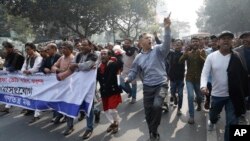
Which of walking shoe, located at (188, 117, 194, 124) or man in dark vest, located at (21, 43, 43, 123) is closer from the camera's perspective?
walking shoe, located at (188, 117, 194, 124)

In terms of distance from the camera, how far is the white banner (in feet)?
21.2

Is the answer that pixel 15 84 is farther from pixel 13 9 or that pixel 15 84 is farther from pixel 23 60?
pixel 13 9

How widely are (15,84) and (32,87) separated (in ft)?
2.28

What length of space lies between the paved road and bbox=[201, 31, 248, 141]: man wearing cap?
1.40m

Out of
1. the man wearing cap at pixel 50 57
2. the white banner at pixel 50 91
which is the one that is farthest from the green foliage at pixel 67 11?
the man wearing cap at pixel 50 57

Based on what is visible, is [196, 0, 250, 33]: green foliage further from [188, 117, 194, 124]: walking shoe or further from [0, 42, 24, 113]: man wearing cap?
[188, 117, 194, 124]: walking shoe

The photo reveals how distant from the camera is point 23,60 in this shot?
29.8ft

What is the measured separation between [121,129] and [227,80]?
2844 millimetres

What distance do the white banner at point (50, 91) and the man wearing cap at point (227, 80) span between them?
8.14 ft

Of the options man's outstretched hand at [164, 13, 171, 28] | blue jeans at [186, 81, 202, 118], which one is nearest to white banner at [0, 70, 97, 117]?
man's outstretched hand at [164, 13, 171, 28]

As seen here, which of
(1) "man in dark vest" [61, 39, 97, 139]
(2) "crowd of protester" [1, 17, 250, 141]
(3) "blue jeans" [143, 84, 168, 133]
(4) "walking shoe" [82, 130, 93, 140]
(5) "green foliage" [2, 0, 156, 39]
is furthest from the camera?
(5) "green foliage" [2, 0, 156, 39]

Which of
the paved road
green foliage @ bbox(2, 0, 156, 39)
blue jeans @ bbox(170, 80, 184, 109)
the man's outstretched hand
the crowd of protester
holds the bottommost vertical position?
the paved road

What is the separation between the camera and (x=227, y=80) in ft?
15.3

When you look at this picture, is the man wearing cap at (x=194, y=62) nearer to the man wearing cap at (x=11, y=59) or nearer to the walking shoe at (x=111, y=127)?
the walking shoe at (x=111, y=127)
